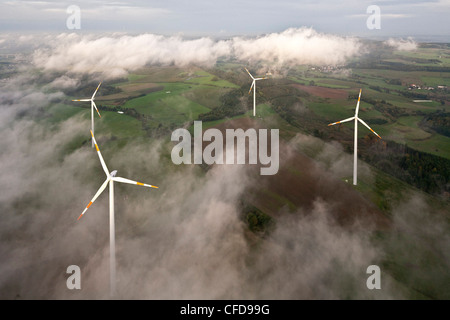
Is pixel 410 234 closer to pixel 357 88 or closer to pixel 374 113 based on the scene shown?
pixel 374 113

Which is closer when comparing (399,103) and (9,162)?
(9,162)

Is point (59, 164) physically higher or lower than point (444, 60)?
lower

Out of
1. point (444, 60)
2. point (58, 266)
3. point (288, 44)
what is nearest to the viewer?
point (58, 266)

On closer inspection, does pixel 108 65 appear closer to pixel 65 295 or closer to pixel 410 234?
pixel 65 295

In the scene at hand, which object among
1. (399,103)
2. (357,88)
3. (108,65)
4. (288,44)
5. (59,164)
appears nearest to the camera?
(59,164)

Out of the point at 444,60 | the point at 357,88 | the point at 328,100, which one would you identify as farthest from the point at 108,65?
the point at 444,60

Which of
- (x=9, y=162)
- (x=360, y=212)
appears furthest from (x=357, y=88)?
(x=9, y=162)

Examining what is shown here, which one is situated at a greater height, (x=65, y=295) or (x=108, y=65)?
(x=108, y=65)
